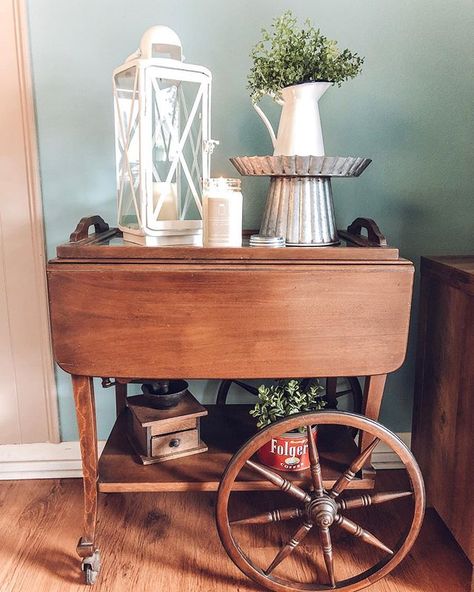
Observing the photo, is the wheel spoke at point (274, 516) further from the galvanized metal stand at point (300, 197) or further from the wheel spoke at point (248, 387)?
the galvanized metal stand at point (300, 197)

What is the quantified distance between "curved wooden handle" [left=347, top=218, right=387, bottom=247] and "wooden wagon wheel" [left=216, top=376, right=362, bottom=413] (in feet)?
1.47

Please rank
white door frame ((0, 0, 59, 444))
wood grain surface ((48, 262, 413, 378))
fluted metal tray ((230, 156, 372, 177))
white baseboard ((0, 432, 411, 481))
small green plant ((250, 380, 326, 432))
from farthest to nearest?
white baseboard ((0, 432, 411, 481)) → white door frame ((0, 0, 59, 444)) → small green plant ((250, 380, 326, 432)) → fluted metal tray ((230, 156, 372, 177)) → wood grain surface ((48, 262, 413, 378))

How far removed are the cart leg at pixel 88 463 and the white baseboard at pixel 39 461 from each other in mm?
454

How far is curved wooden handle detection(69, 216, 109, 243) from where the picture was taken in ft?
4.03

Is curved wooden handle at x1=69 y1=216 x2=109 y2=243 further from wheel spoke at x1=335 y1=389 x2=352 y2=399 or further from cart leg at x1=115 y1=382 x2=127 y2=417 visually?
wheel spoke at x1=335 y1=389 x2=352 y2=399

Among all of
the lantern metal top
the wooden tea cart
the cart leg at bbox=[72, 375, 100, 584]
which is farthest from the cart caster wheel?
the lantern metal top

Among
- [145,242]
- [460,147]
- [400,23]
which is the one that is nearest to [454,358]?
[460,147]

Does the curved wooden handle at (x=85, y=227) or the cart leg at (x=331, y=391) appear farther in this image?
the cart leg at (x=331, y=391)

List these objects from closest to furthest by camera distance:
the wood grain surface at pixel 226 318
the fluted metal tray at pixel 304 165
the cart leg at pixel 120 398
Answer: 1. the wood grain surface at pixel 226 318
2. the fluted metal tray at pixel 304 165
3. the cart leg at pixel 120 398

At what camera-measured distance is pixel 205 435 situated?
1.51 meters

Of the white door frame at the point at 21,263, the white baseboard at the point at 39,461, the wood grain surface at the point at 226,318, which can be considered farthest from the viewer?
the white baseboard at the point at 39,461

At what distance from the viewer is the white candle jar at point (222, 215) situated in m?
1.21

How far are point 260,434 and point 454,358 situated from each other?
0.54 meters

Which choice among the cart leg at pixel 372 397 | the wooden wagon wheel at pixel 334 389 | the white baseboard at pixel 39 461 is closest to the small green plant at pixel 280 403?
the cart leg at pixel 372 397
